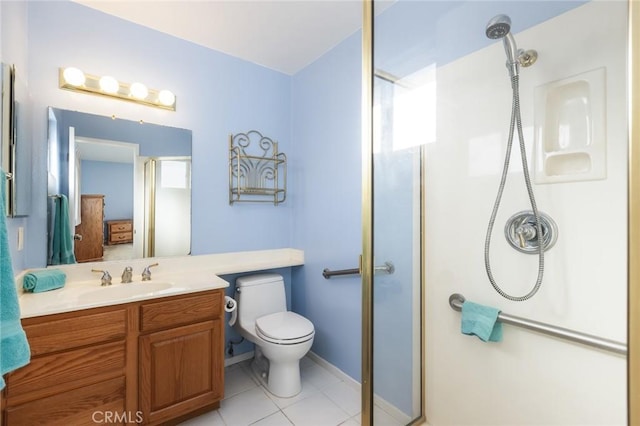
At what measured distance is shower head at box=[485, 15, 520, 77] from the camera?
3.95ft

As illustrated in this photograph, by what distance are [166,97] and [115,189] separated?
0.70 m

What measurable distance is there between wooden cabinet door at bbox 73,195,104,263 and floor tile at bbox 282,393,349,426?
1515 millimetres

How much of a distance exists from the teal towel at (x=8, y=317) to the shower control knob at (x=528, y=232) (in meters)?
1.67

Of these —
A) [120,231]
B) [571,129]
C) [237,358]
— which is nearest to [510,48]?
[571,129]

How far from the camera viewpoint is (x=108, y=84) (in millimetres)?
1770

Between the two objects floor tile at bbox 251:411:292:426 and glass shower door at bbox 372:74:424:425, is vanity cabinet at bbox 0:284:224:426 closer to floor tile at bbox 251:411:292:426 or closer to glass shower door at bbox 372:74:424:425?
floor tile at bbox 251:411:292:426

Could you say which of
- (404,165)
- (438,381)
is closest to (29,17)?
(404,165)

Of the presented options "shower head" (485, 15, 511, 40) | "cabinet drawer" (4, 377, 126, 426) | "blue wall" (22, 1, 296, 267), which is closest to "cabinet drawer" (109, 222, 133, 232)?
"blue wall" (22, 1, 296, 267)

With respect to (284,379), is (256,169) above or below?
above

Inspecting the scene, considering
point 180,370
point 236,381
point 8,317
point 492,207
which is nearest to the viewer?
point 8,317

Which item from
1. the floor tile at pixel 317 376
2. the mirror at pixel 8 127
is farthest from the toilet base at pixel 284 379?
the mirror at pixel 8 127

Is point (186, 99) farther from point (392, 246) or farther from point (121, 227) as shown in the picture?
point (392, 246)

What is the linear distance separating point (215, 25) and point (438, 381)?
2.55m

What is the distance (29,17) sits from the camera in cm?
158
